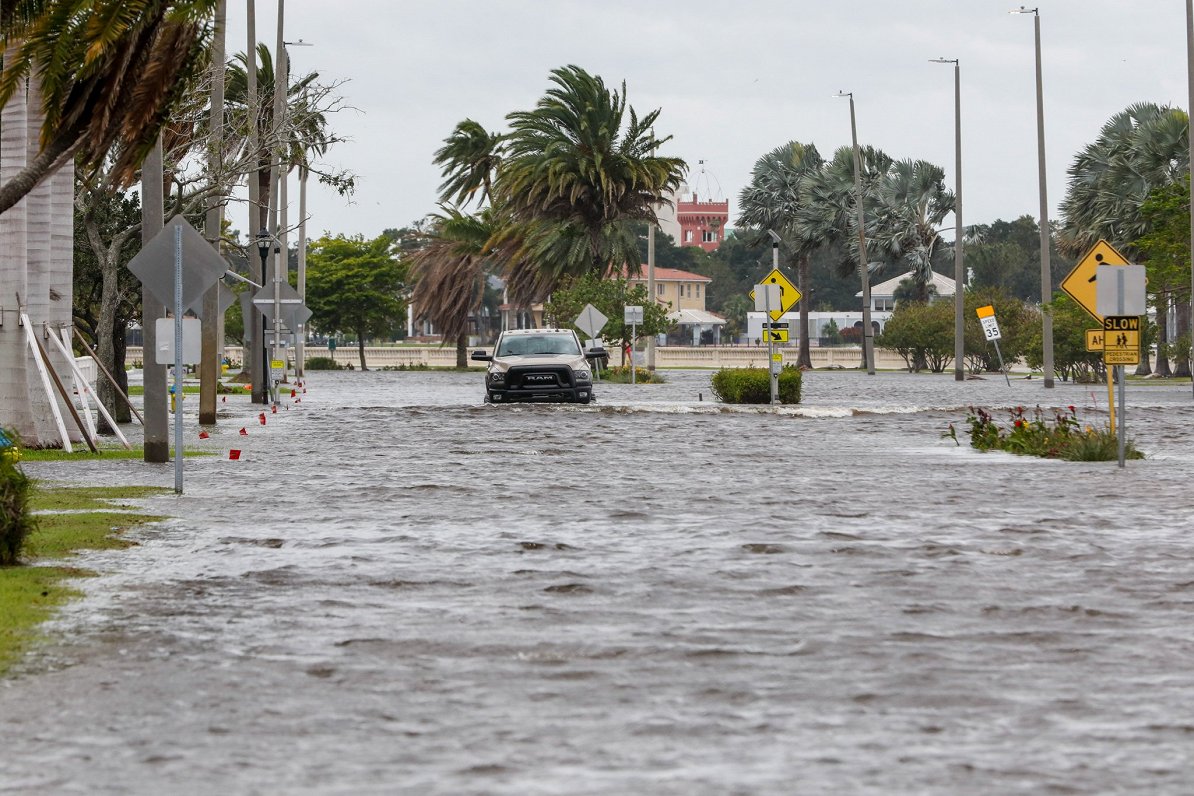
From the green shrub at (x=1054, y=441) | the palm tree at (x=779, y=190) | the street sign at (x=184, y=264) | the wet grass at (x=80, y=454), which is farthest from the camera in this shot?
the palm tree at (x=779, y=190)

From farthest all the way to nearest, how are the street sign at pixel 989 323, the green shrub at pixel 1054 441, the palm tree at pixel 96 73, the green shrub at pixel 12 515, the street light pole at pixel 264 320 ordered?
the street sign at pixel 989 323 < the street light pole at pixel 264 320 < the green shrub at pixel 1054 441 < the palm tree at pixel 96 73 < the green shrub at pixel 12 515

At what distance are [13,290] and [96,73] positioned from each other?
12496mm

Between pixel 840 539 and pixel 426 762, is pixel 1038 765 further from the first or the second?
pixel 840 539

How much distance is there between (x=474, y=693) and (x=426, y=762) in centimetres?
143

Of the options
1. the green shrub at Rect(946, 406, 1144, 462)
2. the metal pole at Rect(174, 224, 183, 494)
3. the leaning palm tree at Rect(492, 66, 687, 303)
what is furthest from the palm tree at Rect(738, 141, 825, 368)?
the metal pole at Rect(174, 224, 183, 494)

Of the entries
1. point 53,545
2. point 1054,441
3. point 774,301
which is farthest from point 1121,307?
point 774,301

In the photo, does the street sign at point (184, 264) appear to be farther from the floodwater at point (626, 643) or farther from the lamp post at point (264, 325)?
the lamp post at point (264, 325)

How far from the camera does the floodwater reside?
22.7ft

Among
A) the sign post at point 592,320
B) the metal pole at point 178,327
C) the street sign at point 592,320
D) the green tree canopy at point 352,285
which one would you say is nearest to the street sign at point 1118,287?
the metal pole at point 178,327

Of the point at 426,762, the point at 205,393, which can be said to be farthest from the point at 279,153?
the point at 426,762

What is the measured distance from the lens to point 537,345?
45.2 metres

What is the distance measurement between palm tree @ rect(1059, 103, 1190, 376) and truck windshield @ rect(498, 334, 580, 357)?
28.4 m

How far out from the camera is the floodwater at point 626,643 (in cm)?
691

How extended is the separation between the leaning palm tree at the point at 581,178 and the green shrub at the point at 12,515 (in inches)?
2412
